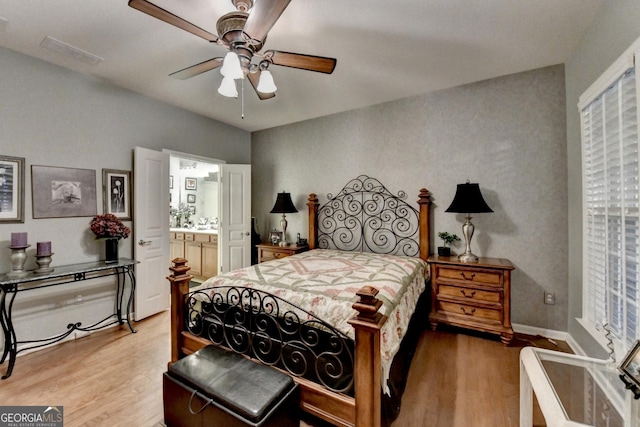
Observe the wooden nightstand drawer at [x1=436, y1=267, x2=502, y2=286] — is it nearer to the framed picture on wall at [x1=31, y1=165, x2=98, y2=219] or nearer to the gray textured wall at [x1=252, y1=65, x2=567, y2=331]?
the gray textured wall at [x1=252, y1=65, x2=567, y2=331]

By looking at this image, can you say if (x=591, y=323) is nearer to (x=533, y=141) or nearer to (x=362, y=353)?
(x=533, y=141)

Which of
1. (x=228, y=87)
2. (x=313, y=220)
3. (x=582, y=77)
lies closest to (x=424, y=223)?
(x=313, y=220)

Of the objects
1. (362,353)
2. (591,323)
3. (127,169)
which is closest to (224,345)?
(362,353)

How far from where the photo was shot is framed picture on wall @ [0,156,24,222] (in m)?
2.35

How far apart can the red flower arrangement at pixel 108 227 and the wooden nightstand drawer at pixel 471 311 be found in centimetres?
355

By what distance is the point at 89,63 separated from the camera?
2.61 metres

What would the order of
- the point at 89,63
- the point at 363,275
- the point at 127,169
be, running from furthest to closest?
1. the point at 127,169
2. the point at 89,63
3. the point at 363,275

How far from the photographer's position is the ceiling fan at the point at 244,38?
4.62 feet

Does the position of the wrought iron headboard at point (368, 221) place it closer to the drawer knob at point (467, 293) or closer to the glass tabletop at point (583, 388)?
the drawer knob at point (467, 293)

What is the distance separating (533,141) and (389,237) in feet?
6.11

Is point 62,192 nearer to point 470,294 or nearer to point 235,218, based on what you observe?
point 235,218

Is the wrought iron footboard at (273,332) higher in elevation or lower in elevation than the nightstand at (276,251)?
lower

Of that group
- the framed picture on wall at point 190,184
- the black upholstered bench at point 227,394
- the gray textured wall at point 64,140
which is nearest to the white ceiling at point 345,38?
the gray textured wall at point 64,140

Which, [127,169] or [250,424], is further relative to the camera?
[127,169]
